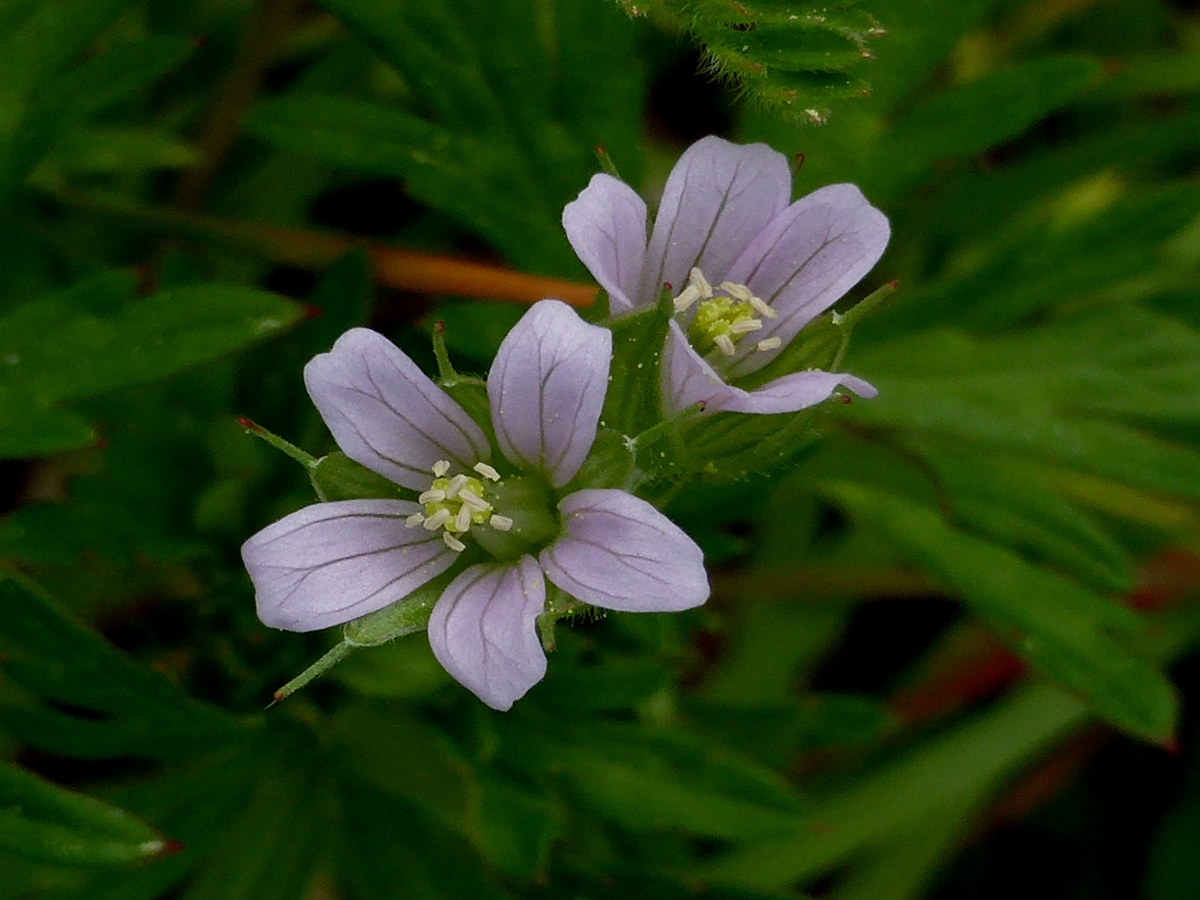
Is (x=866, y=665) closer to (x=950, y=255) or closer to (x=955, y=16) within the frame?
(x=950, y=255)

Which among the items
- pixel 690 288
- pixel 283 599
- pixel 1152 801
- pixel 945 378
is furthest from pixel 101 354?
pixel 1152 801

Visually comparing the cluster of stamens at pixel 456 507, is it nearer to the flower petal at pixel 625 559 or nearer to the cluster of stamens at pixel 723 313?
the flower petal at pixel 625 559

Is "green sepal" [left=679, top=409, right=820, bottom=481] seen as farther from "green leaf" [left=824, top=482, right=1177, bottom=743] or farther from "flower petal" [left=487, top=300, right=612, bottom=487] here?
"green leaf" [left=824, top=482, right=1177, bottom=743]

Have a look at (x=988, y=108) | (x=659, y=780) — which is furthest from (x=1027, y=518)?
(x=659, y=780)

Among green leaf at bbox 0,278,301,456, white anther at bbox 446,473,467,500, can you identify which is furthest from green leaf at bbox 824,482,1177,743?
green leaf at bbox 0,278,301,456

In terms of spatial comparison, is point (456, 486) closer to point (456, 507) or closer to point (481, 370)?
point (456, 507)

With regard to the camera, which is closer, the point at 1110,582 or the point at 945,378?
the point at 1110,582
